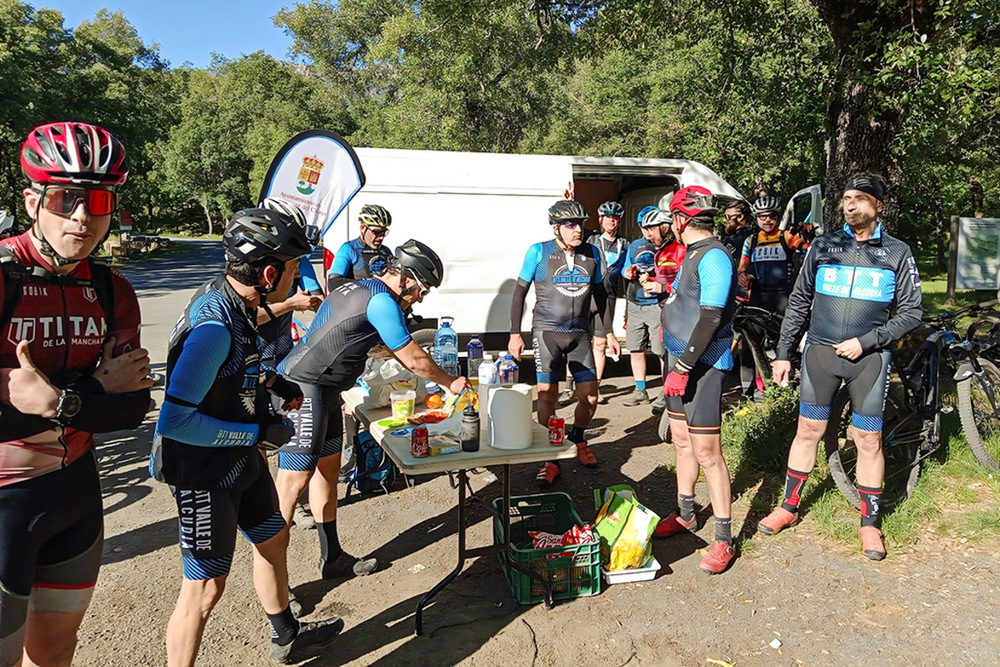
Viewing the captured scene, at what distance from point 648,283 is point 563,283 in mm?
1284

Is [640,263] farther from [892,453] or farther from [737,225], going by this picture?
[892,453]

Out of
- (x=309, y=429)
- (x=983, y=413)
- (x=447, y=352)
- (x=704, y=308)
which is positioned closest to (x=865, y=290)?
(x=704, y=308)

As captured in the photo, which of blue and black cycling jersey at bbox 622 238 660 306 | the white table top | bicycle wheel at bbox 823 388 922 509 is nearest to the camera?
the white table top

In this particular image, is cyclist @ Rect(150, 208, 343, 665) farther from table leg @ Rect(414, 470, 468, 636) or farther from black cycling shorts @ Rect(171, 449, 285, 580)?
table leg @ Rect(414, 470, 468, 636)

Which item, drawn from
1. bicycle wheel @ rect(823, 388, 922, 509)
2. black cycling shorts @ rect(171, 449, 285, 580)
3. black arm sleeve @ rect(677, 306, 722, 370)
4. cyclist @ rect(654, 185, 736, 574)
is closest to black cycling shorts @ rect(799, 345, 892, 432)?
bicycle wheel @ rect(823, 388, 922, 509)

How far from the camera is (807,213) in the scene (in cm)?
1009

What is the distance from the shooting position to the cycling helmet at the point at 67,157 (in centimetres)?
207

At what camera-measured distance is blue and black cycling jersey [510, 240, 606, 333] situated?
17.9 ft

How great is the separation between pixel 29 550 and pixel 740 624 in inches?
129

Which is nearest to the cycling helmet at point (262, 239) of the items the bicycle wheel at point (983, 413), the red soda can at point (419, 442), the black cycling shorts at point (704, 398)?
the red soda can at point (419, 442)

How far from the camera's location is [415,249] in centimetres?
349

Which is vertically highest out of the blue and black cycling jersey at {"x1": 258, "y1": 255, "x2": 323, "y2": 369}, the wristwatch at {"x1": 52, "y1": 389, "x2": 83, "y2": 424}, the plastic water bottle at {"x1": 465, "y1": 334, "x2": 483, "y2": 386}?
the wristwatch at {"x1": 52, "y1": 389, "x2": 83, "y2": 424}

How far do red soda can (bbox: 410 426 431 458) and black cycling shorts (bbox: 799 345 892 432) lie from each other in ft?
8.36

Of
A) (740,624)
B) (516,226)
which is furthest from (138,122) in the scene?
(740,624)
